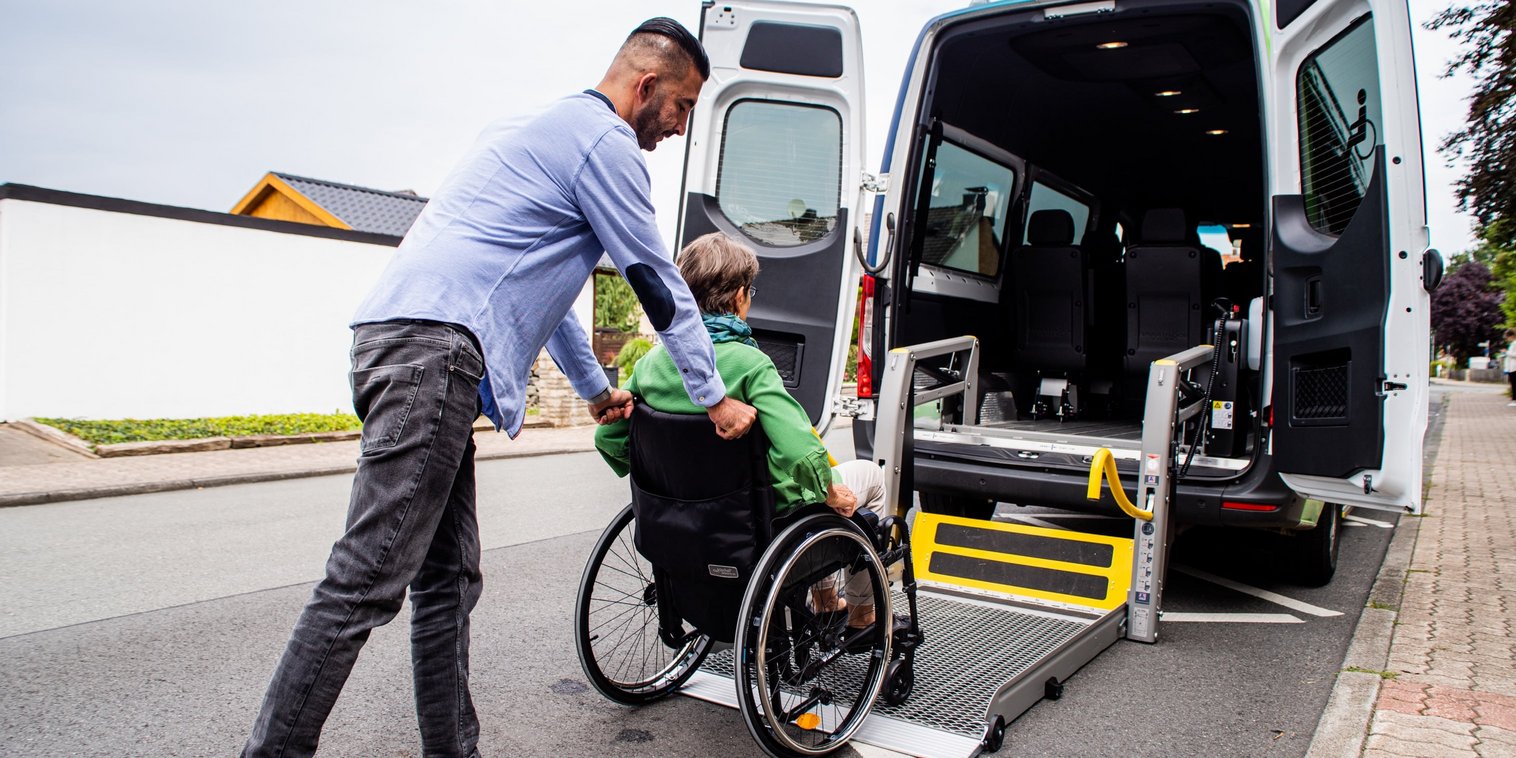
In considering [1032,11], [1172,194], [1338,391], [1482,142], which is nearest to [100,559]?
[1032,11]

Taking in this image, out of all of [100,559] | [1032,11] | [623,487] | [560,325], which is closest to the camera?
[560,325]

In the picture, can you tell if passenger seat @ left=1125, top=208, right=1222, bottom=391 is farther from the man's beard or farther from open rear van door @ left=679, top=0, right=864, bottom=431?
the man's beard

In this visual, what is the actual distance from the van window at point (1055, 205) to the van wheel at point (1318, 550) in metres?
2.93

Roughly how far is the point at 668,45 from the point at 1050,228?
5048 mm

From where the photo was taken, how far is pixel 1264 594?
4855 mm

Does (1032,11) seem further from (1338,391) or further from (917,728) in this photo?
(917,728)

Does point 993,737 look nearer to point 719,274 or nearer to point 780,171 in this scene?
point 719,274

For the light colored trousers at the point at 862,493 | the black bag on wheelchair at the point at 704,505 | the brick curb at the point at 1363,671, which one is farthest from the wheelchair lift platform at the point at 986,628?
the brick curb at the point at 1363,671

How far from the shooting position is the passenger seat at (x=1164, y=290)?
21.8ft

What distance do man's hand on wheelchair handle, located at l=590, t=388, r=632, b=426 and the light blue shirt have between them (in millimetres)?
391

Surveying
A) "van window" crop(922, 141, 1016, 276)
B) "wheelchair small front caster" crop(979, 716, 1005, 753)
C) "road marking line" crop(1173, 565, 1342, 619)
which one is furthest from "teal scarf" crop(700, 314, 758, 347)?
"road marking line" crop(1173, 565, 1342, 619)

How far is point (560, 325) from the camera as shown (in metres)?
2.70

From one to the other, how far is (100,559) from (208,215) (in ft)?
29.8

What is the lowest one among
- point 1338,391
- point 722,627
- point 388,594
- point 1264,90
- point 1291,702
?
point 1291,702
